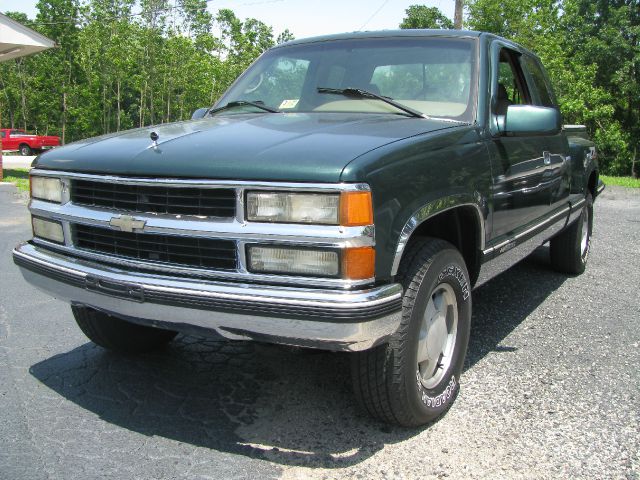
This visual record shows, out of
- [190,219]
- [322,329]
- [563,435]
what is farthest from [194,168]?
[563,435]

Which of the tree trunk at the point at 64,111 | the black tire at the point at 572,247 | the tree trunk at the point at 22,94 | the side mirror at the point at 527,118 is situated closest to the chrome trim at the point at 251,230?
the side mirror at the point at 527,118

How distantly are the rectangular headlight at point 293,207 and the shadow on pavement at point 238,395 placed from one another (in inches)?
41.3

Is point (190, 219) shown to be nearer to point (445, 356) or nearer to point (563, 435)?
point (445, 356)

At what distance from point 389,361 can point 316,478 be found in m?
0.55

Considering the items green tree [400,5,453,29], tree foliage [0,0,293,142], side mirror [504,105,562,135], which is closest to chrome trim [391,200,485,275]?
side mirror [504,105,562,135]

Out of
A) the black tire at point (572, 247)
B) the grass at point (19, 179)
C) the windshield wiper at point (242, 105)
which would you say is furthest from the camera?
the grass at point (19, 179)

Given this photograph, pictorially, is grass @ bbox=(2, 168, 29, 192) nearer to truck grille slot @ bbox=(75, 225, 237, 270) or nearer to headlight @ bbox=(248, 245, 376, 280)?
truck grille slot @ bbox=(75, 225, 237, 270)

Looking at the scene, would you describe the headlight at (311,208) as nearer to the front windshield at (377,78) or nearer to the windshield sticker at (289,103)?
the front windshield at (377,78)

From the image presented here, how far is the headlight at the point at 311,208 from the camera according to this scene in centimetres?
223

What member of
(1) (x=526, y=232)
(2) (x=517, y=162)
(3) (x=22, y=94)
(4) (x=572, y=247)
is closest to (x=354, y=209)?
(2) (x=517, y=162)

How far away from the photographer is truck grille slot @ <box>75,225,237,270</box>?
244 cm

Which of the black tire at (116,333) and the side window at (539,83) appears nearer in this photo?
the black tire at (116,333)

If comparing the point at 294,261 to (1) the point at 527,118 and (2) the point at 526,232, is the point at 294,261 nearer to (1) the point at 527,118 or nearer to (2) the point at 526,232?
(1) the point at 527,118

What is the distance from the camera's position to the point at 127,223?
261cm
